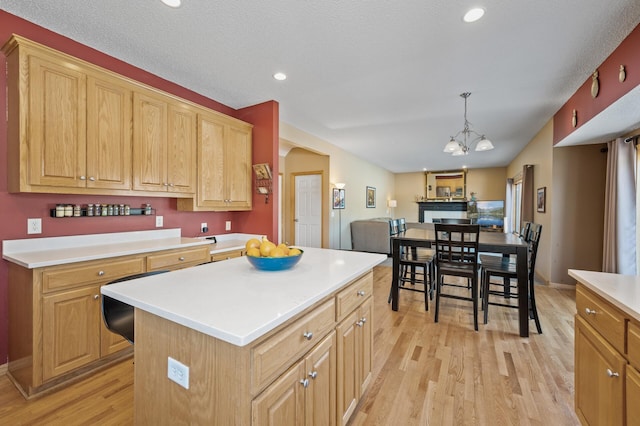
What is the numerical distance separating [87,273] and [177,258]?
2.11 feet

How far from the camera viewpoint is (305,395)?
105cm

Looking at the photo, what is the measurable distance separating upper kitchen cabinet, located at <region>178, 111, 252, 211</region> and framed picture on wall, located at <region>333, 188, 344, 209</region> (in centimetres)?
283

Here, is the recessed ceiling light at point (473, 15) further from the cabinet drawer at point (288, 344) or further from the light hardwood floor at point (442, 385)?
the light hardwood floor at point (442, 385)

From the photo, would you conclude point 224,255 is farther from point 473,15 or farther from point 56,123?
point 473,15

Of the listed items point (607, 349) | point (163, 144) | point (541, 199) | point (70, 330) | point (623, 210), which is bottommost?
point (70, 330)

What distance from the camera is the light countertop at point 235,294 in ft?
2.69

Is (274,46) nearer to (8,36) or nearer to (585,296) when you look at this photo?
(8,36)

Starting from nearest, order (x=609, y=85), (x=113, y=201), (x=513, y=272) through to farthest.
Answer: (x=609, y=85), (x=113, y=201), (x=513, y=272)

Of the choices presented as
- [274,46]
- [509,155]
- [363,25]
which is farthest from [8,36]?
[509,155]

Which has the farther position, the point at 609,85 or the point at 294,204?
the point at 294,204

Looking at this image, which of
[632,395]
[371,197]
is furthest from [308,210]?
[632,395]

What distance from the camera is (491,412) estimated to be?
5.39 ft

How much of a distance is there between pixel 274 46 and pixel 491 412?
3036 mm

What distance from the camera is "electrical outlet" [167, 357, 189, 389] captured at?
90 cm
